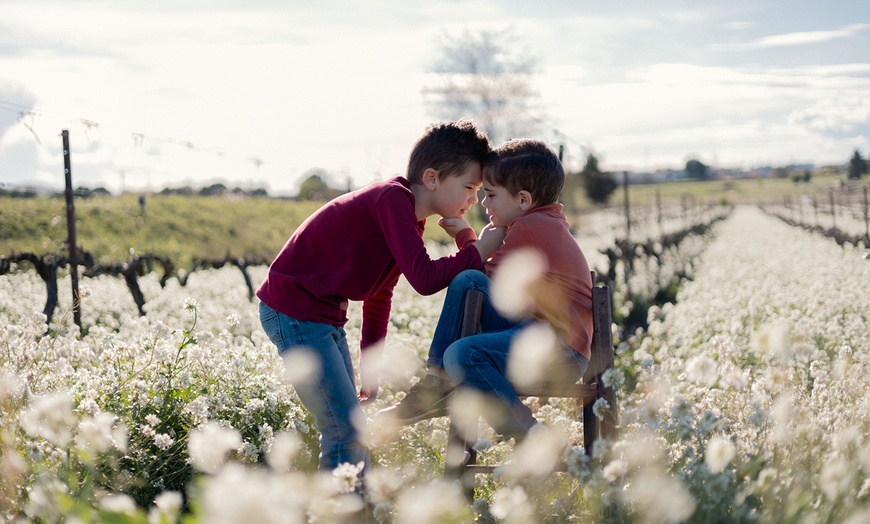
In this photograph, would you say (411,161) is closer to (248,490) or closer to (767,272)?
(248,490)

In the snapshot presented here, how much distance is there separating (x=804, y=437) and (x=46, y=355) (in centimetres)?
417

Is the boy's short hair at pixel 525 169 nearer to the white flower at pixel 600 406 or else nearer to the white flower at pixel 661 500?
the white flower at pixel 600 406

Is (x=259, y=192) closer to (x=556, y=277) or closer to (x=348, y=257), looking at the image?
(x=348, y=257)

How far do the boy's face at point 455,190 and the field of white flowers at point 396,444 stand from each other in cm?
103

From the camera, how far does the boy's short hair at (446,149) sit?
3.80 meters

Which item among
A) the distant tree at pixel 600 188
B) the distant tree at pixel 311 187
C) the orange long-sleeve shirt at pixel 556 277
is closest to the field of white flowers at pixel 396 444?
the orange long-sleeve shirt at pixel 556 277

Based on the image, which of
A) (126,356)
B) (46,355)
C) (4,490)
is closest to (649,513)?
(4,490)

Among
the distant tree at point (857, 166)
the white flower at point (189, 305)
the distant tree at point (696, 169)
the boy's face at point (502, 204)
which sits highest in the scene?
the distant tree at point (696, 169)

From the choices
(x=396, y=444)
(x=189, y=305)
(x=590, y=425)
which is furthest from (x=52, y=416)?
(x=396, y=444)

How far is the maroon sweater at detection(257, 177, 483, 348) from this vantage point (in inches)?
145

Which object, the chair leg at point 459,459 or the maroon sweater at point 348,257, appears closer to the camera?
the maroon sweater at point 348,257

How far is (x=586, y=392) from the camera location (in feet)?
12.6

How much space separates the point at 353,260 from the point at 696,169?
12767 cm

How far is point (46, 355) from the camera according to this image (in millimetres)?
4891
